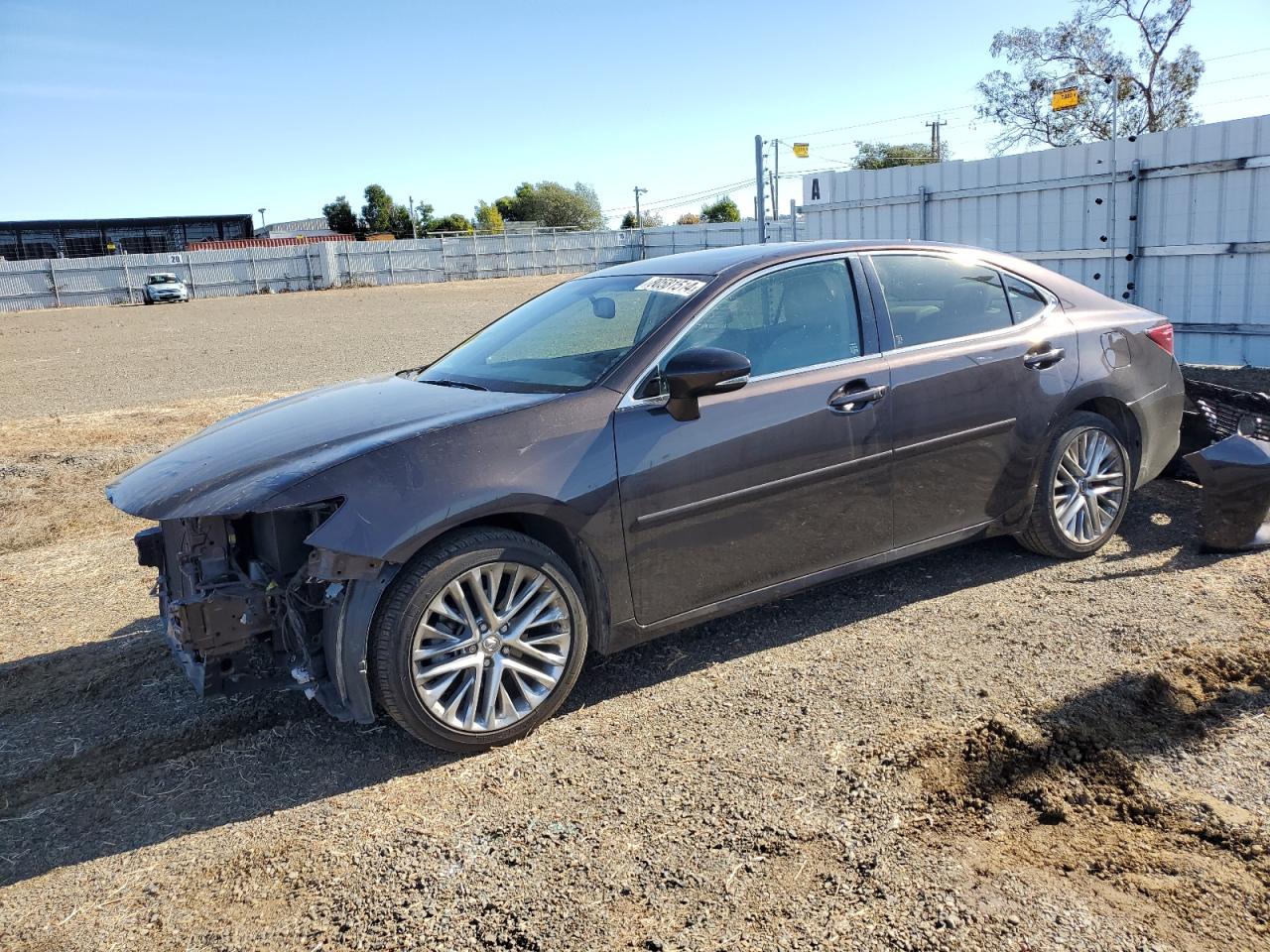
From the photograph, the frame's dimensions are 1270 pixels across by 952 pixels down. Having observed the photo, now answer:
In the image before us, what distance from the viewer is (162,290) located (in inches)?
1673

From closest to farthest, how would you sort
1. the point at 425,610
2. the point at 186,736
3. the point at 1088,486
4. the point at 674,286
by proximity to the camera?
the point at 425,610 < the point at 186,736 < the point at 674,286 < the point at 1088,486

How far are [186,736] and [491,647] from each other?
133 centimetres

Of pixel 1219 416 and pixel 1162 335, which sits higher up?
pixel 1162 335

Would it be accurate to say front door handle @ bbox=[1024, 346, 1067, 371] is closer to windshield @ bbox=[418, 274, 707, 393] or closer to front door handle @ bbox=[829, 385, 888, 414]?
front door handle @ bbox=[829, 385, 888, 414]

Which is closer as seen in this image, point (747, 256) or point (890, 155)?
point (747, 256)

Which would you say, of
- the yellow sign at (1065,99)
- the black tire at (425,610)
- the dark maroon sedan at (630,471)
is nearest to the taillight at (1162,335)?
the dark maroon sedan at (630,471)

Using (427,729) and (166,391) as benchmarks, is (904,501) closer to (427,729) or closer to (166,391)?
(427,729)

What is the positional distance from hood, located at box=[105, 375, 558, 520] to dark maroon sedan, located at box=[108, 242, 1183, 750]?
0.02 metres

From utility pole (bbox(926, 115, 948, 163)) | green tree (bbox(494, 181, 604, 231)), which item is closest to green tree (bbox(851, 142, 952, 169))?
utility pole (bbox(926, 115, 948, 163))

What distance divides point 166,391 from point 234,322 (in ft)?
53.3

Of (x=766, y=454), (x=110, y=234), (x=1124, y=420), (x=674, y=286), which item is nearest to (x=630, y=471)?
(x=766, y=454)

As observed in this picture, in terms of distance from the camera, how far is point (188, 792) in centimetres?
351

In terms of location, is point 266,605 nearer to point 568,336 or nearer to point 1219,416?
point 568,336

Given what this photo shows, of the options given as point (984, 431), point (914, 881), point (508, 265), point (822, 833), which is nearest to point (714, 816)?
point (822, 833)
